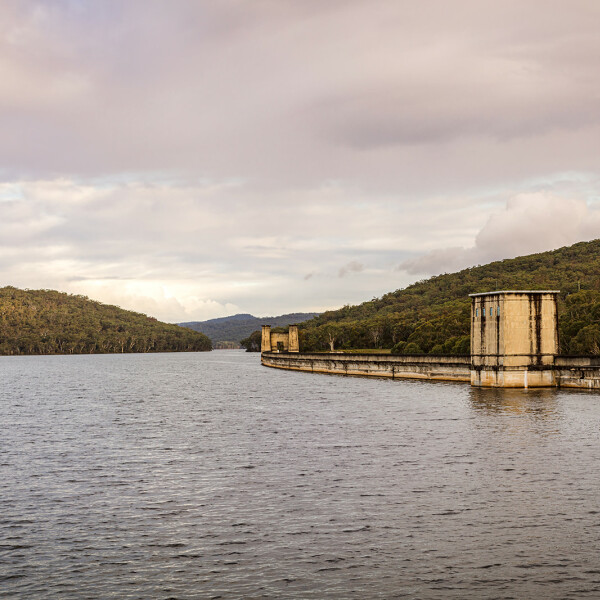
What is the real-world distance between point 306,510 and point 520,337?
4693 centimetres

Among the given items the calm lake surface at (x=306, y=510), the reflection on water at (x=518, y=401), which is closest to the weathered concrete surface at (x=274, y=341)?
the reflection on water at (x=518, y=401)

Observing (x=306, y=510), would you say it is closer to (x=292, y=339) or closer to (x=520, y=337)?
(x=520, y=337)

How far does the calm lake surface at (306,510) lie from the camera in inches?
569

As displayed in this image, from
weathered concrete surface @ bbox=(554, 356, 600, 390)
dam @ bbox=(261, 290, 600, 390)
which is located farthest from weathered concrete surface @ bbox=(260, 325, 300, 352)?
weathered concrete surface @ bbox=(554, 356, 600, 390)

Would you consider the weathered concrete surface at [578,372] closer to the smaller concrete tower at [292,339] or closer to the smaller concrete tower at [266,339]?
the smaller concrete tower at [292,339]

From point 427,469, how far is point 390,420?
675 inches

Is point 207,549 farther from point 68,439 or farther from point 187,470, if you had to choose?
point 68,439

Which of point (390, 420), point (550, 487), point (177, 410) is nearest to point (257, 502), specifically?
A: point (550, 487)

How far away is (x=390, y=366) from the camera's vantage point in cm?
9431

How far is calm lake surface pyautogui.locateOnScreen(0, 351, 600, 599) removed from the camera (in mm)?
14445

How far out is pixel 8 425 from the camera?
4484cm

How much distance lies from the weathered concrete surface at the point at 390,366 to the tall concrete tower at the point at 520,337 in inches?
500

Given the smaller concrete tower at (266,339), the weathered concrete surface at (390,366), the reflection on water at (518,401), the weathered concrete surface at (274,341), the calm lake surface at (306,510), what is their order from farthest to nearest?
the smaller concrete tower at (266,339) → the weathered concrete surface at (274,341) → the weathered concrete surface at (390,366) → the reflection on water at (518,401) → the calm lake surface at (306,510)

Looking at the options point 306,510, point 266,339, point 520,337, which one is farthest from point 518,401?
point 266,339
